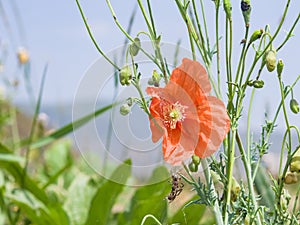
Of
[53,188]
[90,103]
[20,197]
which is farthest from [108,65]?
[53,188]

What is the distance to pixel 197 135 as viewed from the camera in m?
0.54

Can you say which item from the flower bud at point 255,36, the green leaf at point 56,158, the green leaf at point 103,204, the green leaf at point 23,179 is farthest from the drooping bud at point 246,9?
the green leaf at point 56,158

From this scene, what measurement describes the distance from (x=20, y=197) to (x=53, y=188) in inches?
18.0

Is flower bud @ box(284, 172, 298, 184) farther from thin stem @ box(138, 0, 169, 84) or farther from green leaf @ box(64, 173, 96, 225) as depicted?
green leaf @ box(64, 173, 96, 225)

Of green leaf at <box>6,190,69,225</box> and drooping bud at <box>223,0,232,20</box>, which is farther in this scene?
green leaf at <box>6,190,69,225</box>

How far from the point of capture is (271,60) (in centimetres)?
56

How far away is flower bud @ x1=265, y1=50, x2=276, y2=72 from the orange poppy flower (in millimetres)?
60

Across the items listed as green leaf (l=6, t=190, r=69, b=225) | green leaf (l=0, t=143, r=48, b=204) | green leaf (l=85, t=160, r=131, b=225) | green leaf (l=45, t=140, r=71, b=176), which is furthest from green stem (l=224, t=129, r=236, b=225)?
green leaf (l=45, t=140, r=71, b=176)

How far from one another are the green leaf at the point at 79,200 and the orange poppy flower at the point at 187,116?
813 mm

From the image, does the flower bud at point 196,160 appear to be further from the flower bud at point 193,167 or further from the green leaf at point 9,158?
the green leaf at point 9,158

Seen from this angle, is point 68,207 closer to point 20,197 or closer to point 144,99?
point 20,197

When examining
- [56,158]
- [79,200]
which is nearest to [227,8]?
[79,200]

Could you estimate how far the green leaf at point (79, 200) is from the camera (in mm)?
1329

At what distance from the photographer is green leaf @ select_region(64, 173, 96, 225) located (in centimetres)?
133
